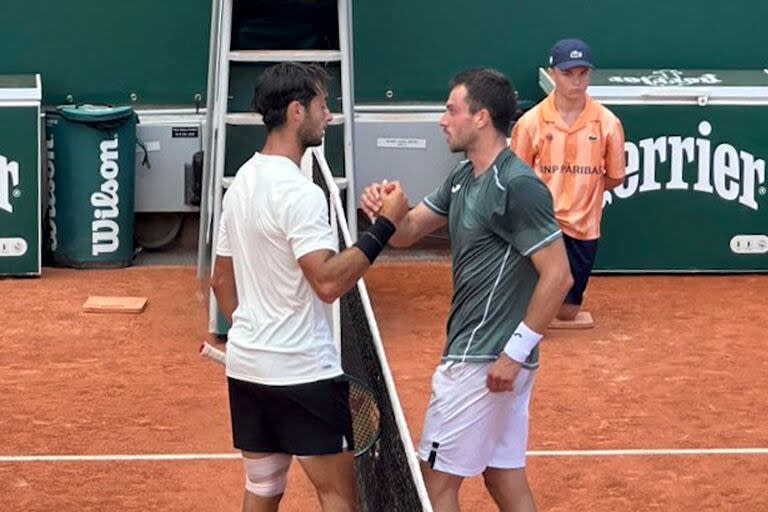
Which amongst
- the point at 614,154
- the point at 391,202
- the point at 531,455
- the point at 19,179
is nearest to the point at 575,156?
the point at 614,154

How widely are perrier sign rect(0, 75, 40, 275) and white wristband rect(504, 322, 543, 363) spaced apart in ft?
23.0

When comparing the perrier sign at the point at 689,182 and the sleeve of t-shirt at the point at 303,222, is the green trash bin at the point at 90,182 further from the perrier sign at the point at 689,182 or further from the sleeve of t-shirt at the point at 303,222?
the sleeve of t-shirt at the point at 303,222

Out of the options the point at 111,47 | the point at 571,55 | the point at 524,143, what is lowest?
the point at 524,143

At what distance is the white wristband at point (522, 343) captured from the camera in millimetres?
5832

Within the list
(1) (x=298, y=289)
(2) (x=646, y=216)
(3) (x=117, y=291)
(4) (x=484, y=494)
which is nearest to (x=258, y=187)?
(1) (x=298, y=289)

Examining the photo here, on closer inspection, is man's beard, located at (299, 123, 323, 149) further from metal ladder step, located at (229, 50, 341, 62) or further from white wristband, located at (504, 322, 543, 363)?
metal ladder step, located at (229, 50, 341, 62)

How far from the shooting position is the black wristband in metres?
5.70

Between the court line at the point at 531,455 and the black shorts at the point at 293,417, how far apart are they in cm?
248

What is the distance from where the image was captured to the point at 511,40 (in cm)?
1343

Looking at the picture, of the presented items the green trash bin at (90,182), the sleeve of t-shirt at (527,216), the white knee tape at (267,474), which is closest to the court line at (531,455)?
the white knee tape at (267,474)

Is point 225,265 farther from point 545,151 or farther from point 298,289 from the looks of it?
point 545,151

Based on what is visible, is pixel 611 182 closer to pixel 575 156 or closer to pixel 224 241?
pixel 575 156

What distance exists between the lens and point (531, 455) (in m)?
8.42

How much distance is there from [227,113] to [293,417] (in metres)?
5.37
